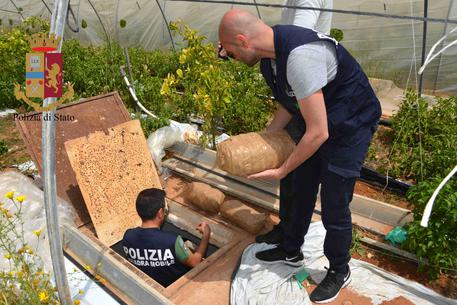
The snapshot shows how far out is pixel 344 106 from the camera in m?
2.01

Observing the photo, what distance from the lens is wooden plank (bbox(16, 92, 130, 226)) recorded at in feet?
11.1

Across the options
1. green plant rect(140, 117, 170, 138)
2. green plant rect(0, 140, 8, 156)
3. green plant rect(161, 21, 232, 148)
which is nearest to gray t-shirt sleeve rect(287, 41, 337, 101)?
green plant rect(161, 21, 232, 148)

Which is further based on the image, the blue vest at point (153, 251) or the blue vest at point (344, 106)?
the blue vest at point (153, 251)

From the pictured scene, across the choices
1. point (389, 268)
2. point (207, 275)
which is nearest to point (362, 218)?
point (389, 268)

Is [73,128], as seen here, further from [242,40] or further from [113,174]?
[242,40]

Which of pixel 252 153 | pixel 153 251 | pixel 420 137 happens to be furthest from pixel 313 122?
pixel 420 137

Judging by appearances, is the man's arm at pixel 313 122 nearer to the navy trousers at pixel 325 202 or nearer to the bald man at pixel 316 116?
the bald man at pixel 316 116

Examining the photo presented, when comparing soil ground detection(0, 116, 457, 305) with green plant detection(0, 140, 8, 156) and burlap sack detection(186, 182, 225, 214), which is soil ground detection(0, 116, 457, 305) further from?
burlap sack detection(186, 182, 225, 214)

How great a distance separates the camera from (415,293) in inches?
98.4

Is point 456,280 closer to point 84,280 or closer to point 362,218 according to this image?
point 362,218

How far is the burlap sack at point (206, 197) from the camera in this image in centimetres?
340

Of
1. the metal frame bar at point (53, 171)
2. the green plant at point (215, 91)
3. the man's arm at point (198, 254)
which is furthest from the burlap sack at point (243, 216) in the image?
the metal frame bar at point (53, 171)

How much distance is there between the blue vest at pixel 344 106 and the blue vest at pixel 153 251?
3.81ft

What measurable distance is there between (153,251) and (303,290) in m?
1.03
